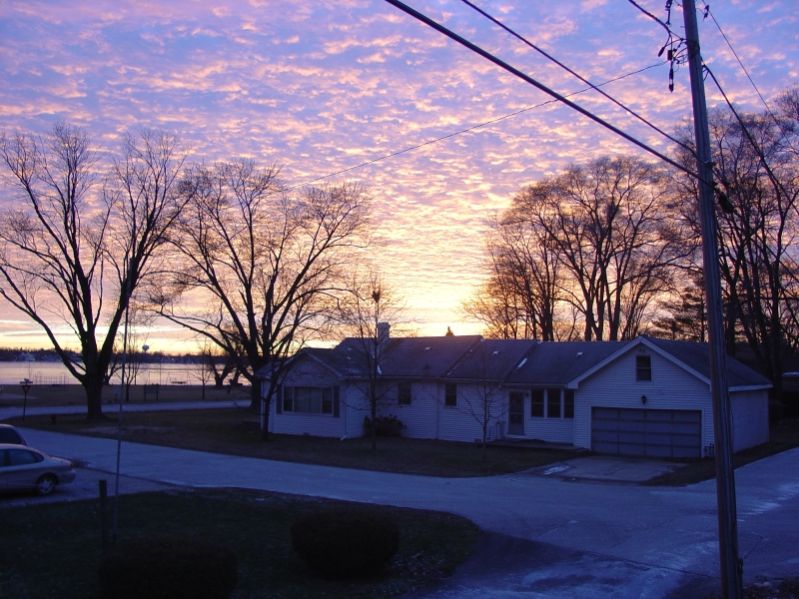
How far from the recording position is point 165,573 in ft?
28.1

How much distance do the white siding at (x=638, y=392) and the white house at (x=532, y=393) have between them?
41mm

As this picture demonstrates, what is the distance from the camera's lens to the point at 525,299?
2295 inches

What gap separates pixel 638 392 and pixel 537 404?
5320mm

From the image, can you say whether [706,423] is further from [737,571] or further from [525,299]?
[525,299]

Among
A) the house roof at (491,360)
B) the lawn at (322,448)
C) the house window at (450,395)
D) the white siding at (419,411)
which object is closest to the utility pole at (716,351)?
the lawn at (322,448)

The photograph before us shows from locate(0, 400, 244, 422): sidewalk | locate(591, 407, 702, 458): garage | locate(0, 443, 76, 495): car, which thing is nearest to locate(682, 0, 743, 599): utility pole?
locate(0, 443, 76, 495): car

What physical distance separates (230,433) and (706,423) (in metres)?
23.0

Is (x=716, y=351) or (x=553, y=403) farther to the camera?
(x=553, y=403)

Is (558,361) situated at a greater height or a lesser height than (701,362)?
greater

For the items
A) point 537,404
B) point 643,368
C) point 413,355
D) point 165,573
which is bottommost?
point 165,573

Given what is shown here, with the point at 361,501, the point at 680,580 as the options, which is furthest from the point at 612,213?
the point at 680,580

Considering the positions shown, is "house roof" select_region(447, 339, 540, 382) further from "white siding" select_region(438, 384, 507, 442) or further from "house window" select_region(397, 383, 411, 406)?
"house window" select_region(397, 383, 411, 406)

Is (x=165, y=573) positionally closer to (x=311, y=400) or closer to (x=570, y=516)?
(x=570, y=516)

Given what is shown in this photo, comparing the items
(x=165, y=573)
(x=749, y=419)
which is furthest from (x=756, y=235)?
(x=165, y=573)
